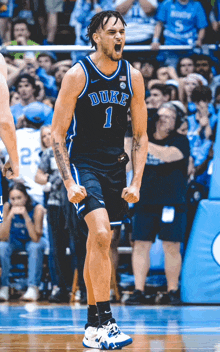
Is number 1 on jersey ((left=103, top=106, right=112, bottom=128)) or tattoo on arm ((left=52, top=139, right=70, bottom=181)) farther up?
number 1 on jersey ((left=103, top=106, right=112, bottom=128))

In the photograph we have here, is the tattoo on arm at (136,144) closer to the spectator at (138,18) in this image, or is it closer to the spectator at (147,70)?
the spectator at (147,70)

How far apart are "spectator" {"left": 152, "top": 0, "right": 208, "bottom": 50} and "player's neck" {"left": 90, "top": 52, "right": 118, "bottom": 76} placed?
5.27 meters

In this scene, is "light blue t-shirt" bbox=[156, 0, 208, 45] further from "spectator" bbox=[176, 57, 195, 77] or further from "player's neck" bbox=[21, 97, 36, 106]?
"player's neck" bbox=[21, 97, 36, 106]

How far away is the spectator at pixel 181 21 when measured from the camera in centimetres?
953

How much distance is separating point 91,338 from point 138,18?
6493mm

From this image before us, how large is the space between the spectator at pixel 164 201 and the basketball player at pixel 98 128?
2.79 metres

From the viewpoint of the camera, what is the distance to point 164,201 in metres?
7.33

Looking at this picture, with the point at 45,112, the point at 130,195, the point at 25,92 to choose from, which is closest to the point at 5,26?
the point at 25,92

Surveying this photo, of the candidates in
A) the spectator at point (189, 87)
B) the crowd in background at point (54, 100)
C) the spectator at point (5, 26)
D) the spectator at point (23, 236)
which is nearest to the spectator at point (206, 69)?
the crowd in background at point (54, 100)

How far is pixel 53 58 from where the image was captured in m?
9.69

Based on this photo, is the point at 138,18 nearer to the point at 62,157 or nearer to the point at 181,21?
the point at 181,21

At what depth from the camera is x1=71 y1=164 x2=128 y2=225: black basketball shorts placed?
4191 millimetres

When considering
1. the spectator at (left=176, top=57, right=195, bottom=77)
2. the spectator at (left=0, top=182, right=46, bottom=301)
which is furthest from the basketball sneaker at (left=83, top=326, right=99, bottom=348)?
the spectator at (left=176, top=57, right=195, bottom=77)

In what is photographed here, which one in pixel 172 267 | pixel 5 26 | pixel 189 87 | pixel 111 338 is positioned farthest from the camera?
pixel 5 26
